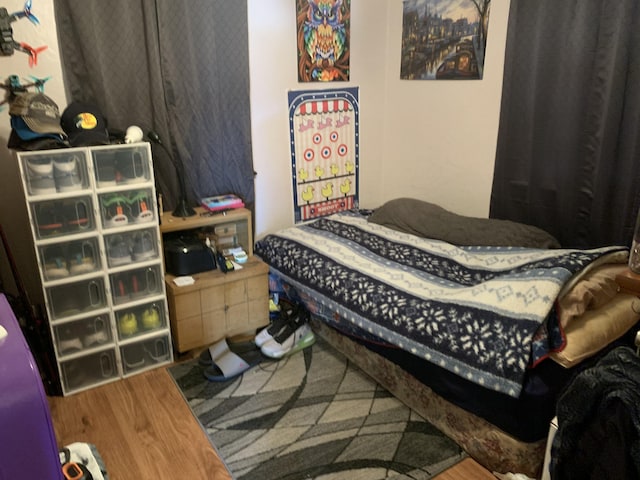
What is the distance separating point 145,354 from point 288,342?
0.74 m

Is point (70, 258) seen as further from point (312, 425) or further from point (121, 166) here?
point (312, 425)

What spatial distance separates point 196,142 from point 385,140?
1.50m

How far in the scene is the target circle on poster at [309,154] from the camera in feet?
10.6

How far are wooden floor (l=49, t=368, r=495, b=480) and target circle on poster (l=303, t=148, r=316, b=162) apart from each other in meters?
1.62

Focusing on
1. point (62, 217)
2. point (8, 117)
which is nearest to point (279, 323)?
point (62, 217)

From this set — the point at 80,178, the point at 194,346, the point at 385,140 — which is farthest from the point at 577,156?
the point at 80,178

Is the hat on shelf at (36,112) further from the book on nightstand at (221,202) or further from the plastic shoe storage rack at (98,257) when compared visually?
the book on nightstand at (221,202)

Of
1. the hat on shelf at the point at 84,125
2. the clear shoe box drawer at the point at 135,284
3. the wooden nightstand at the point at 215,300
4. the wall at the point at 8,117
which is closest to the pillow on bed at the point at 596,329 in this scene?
the wooden nightstand at the point at 215,300

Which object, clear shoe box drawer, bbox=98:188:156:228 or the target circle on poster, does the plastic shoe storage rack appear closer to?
clear shoe box drawer, bbox=98:188:156:228

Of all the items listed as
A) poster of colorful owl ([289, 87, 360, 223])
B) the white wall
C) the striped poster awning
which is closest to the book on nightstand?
the white wall

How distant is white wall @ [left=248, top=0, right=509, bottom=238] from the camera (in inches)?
113

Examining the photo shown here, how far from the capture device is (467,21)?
2846mm

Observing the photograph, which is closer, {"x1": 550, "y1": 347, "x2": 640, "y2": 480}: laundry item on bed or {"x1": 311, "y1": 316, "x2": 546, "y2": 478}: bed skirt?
{"x1": 550, "y1": 347, "x2": 640, "y2": 480}: laundry item on bed

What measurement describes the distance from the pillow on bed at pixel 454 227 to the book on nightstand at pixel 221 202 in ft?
2.95
